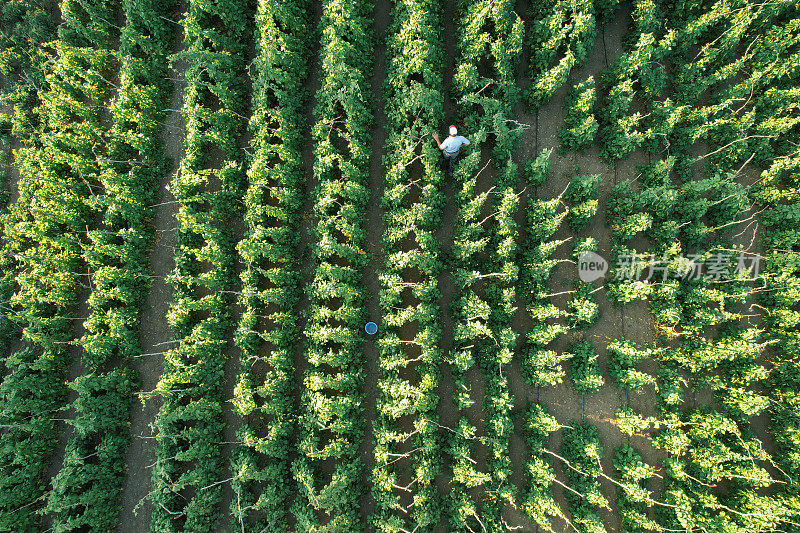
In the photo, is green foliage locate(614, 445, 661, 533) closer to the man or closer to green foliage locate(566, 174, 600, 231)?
green foliage locate(566, 174, 600, 231)

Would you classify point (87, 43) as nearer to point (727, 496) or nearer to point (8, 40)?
point (8, 40)

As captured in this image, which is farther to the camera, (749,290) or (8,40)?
(8,40)

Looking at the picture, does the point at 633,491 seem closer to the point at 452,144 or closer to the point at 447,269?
the point at 447,269

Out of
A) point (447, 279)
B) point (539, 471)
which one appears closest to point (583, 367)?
point (539, 471)

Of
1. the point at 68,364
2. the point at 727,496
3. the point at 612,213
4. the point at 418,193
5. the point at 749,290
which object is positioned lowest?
the point at 727,496

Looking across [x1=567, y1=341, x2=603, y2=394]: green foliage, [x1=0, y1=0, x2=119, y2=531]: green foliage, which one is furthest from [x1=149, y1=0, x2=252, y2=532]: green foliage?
[x1=567, y1=341, x2=603, y2=394]: green foliage

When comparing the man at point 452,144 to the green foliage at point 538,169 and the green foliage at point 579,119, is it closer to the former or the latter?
the green foliage at point 538,169

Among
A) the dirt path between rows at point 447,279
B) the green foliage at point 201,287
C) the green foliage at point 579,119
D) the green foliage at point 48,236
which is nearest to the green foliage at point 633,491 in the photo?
the dirt path between rows at point 447,279

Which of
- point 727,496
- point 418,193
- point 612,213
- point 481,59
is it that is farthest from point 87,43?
point 727,496
